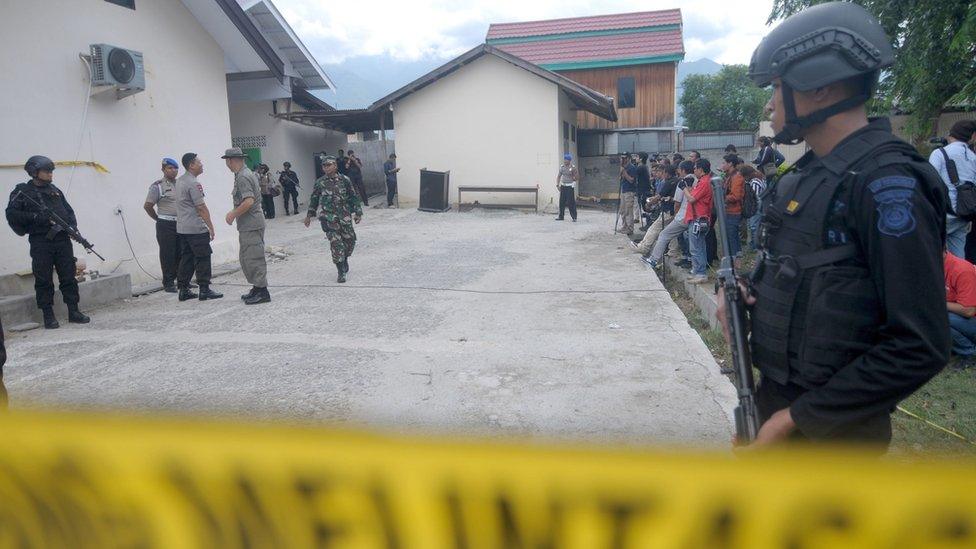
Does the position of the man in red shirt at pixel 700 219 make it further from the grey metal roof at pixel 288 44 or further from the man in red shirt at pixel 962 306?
the grey metal roof at pixel 288 44

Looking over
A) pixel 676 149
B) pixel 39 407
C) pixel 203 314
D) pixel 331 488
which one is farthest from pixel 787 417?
pixel 676 149

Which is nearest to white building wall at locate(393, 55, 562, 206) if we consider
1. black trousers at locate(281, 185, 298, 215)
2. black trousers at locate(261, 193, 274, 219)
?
black trousers at locate(281, 185, 298, 215)

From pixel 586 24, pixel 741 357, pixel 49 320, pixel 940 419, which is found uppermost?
pixel 586 24

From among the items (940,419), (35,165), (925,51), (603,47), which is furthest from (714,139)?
(35,165)

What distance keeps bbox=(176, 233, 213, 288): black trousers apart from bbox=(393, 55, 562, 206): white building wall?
11.0 metres

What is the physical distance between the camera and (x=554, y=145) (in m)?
16.9

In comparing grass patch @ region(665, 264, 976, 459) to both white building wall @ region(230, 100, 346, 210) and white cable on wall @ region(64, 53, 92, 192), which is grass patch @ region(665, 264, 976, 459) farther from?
white building wall @ region(230, 100, 346, 210)

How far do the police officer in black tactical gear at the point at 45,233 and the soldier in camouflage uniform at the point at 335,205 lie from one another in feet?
8.30

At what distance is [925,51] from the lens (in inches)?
313

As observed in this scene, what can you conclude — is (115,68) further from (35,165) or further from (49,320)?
(49,320)

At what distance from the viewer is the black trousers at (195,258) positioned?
22.7 feet

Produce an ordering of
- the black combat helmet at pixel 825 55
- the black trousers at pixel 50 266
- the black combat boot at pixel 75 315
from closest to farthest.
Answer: the black combat helmet at pixel 825 55
the black trousers at pixel 50 266
the black combat boot at pixel 75 315

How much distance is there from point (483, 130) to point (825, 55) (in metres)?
16.1

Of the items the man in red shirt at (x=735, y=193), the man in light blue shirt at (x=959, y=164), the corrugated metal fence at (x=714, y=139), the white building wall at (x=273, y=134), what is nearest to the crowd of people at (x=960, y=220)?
the man in light blue shirt at (x=959, y=164)
